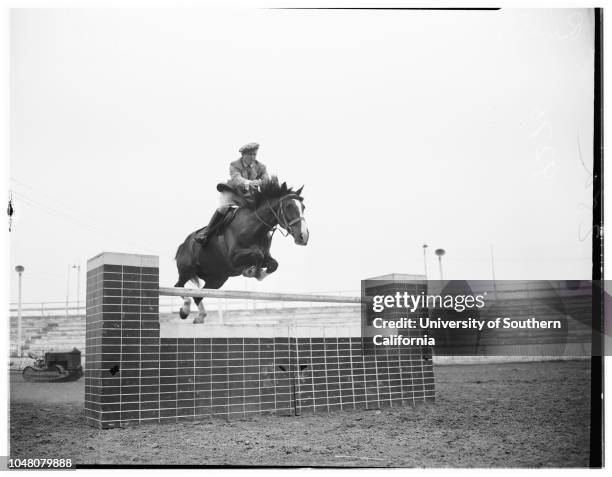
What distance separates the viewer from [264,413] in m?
4.50

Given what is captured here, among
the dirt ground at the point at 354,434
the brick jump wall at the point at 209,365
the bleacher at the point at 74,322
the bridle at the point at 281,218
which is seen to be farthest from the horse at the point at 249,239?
the dirt ground at the point at 354,434

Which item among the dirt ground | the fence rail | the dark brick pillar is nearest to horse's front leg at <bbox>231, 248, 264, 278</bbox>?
the fence rail

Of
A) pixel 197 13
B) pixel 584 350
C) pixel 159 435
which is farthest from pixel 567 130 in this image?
pixel 159 435

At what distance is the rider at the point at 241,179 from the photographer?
455 cm

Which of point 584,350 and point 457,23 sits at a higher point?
point 457,23

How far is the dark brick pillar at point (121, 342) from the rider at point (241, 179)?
490mm

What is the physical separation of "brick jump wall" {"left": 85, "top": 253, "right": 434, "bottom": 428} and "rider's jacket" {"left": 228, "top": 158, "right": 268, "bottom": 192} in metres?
0.77

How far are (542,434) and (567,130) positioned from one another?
1975 millimetres

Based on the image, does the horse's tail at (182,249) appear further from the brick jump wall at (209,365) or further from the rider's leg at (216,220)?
the brick jump wall at (209,365)

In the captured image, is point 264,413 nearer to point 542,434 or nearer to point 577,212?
point 542,434

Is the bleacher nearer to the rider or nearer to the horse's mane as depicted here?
the rider

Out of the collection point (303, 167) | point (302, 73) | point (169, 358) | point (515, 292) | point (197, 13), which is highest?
point (197, 13)

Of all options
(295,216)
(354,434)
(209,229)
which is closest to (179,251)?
(209,229)

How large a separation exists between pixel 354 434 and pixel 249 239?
1495mm
